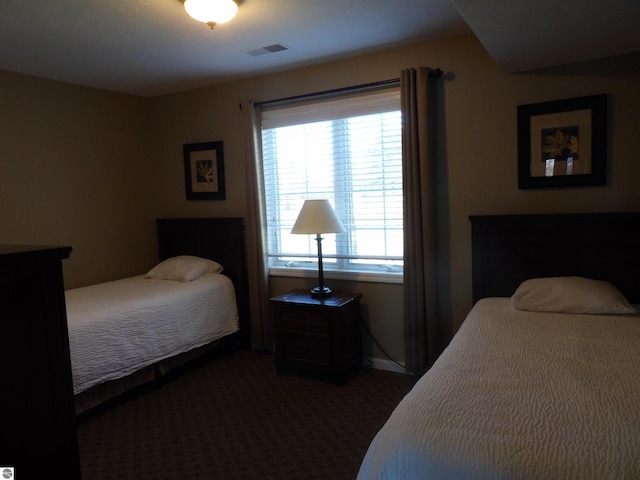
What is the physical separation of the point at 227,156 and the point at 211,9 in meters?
1.89

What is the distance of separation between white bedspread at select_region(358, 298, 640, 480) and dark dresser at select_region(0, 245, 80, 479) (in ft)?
2.78

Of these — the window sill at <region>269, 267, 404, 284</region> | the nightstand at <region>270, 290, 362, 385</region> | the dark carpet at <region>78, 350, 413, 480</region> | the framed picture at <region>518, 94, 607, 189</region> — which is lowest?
A: the dark carpet at <region>78, 350, 413, 480</region>

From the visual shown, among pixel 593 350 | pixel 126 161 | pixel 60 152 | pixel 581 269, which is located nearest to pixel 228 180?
pixel 126 161

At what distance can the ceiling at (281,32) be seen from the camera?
2043mm

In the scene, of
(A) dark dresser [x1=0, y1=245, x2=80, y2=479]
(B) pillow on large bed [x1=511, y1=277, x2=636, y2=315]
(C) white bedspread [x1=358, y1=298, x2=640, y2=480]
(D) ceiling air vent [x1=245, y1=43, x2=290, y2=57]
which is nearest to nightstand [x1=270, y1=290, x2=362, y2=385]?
(B) pillow on large bed [x1=511, y1=277, x2=636, y2=315]

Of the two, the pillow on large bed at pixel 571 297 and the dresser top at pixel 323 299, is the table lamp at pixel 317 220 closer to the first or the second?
the dresser top at pixel 323 299

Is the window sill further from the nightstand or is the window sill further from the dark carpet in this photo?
the dark carpet

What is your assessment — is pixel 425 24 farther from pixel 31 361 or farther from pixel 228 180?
pixel 31 361

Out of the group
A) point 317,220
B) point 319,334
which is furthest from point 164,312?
point 317,220

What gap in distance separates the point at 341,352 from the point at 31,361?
236 centimetres

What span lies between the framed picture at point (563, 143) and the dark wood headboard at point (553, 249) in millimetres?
257

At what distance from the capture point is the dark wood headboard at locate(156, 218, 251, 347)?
13.0 ft

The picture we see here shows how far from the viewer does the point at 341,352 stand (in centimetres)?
316

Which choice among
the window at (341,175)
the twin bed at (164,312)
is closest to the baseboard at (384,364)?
the window at (341,175)
